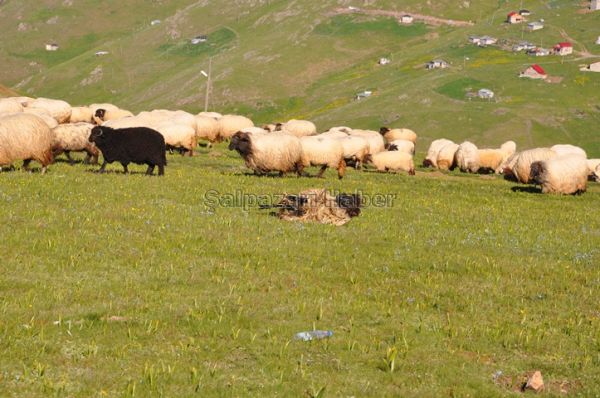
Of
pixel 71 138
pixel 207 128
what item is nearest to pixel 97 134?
pixel 71 138

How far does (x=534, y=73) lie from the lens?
10744 cm

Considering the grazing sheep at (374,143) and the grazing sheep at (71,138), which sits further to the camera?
the grazing sheep at (374,143)

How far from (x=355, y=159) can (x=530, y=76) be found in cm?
8153

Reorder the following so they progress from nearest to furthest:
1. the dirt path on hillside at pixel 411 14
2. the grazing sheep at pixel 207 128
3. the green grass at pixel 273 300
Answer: the green grass at pixel 273 300
the grazing sheep at pixel 207 128
the dirt path on hillside at pixel 411 14

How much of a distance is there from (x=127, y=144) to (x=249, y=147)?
5619 millimetres

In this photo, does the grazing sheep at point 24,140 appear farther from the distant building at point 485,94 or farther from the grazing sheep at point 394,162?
the distant building at point 485,94

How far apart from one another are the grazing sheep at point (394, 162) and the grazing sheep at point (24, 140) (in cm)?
2042

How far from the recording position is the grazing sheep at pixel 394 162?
37938 millimetres

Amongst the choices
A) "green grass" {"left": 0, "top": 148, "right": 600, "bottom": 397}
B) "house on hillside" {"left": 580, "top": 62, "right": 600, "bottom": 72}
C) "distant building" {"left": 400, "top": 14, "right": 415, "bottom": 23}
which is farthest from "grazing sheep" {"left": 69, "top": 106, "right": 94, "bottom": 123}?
"distant building" {"left": 400, "top": 14, "right": 415, "bottom": 23}

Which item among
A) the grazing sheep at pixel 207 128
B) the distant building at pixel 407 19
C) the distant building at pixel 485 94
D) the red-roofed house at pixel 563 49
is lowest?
the grazing sheep at pixel 207 128

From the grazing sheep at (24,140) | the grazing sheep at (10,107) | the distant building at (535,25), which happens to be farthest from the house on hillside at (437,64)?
the grazing sheep at (24,140)

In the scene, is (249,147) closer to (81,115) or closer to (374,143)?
(374,143)

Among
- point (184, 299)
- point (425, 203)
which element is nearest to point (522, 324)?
point (184, 299)

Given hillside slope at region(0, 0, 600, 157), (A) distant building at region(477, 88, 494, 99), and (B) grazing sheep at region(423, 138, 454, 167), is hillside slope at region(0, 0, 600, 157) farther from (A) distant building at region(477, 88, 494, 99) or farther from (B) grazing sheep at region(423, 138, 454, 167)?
(B) grazing sheep at region(423, 138, 454, 167)
